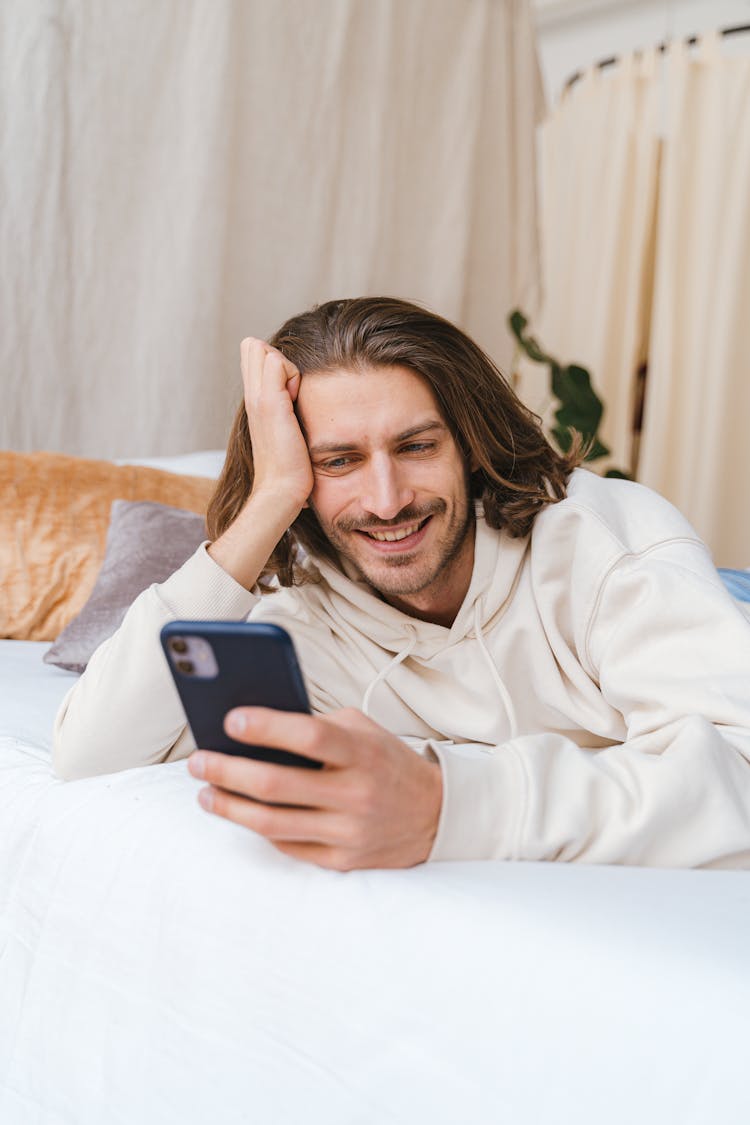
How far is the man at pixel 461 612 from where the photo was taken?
76 cm

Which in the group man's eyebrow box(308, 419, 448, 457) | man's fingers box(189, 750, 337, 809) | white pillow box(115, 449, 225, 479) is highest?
man's eyebrow box(308, 419, 448, 457)

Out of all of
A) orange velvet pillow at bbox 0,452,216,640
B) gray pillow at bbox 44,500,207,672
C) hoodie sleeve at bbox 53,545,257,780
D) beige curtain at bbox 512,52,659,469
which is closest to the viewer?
hoodie sleeve at bbox 53,545,257,780

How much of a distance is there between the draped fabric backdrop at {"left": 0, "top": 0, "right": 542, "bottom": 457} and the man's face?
4.35 feet

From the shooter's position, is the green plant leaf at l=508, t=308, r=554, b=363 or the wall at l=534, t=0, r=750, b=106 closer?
the green plant leaf at l=508, t=308, r=554, b=363

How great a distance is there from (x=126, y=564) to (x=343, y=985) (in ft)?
3.61

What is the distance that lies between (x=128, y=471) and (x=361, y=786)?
4.67ft

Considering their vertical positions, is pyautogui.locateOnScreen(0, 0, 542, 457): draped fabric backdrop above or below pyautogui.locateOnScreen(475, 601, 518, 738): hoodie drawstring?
above

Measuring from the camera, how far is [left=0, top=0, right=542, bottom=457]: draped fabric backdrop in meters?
2.25

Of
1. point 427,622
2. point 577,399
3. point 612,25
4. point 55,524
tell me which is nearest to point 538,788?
point 427,622

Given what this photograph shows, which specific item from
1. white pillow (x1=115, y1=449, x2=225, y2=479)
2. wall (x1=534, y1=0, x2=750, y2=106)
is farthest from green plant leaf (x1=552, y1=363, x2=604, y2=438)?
wall (x1=534, y1=0, x2=750, y2=106)

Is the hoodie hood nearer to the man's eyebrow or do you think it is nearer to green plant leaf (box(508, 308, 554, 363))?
the man's eyebrow

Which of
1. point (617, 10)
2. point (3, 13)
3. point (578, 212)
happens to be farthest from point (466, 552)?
point (617, 10)

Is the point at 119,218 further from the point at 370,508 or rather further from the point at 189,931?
the point at 189,931

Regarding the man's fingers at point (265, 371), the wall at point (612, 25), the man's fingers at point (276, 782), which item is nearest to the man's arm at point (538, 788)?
the man's fingers at point (276, 782)
